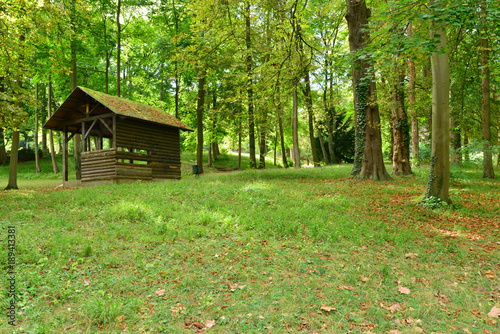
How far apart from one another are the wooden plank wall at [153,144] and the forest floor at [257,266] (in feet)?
27.2

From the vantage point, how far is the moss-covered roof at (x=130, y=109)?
54.2 ft

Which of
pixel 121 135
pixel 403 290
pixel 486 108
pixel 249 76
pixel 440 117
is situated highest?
pixel 249 76

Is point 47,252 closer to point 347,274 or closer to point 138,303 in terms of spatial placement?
point 138,303

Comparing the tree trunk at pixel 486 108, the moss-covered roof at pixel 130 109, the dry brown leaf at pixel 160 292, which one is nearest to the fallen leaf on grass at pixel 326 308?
the dry brown leaf at pixel 160 292

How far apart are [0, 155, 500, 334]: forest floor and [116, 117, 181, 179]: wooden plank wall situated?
8305 mm

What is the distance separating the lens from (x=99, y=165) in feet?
56.6

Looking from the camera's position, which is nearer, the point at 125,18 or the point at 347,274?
the point at 347,274

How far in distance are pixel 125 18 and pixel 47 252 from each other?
89.0 ft

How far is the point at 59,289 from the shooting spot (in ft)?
14.9

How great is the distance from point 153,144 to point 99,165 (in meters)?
3.53

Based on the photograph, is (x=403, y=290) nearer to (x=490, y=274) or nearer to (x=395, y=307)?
(x=395, y=307)

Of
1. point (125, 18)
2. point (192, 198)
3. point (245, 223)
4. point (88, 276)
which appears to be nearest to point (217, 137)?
point (125, 18)

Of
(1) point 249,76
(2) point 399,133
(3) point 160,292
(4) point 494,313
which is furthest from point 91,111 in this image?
(4) point 494,313

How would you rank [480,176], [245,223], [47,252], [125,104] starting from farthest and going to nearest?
1. [125,104]
2. [480,176]
3. [245,223]
4. [47,252]
